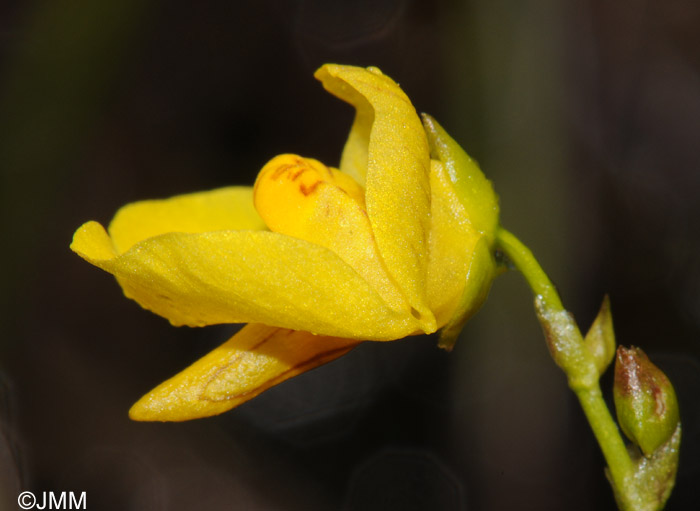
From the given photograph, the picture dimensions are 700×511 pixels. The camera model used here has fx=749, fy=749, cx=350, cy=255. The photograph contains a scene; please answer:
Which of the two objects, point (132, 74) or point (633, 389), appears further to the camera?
point (132, 74)

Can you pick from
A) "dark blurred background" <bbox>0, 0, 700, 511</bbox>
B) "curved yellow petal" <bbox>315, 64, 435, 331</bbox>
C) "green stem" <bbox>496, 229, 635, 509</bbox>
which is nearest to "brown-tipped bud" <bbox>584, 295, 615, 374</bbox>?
"green stem" <bbox>496, 229, 635, 509</bbox>

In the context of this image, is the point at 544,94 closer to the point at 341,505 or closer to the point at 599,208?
the point at 599,208

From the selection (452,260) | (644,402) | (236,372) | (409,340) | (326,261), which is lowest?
(409,340)

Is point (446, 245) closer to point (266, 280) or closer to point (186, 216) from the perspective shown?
point (266, 280)

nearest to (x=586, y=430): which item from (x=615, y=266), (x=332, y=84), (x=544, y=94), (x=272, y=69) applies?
(x=615, y=266)

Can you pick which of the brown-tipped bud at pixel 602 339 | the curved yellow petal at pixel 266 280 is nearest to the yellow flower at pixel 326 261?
the curved yellow petal at pixel 266 280

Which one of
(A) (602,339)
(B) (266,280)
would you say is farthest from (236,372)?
(A) (602,339)
